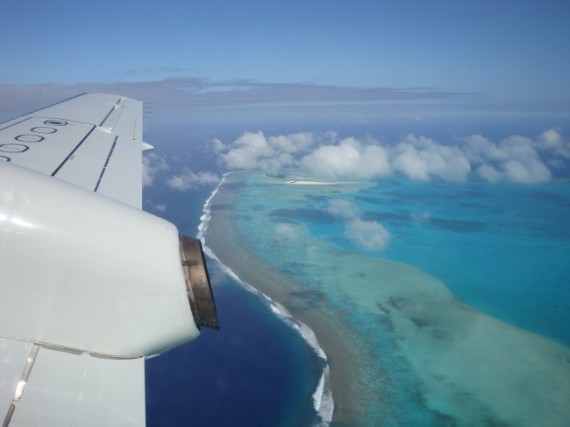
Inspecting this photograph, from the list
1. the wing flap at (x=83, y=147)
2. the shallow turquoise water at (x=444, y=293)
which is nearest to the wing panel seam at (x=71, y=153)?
the wing flap at (x=83, y=147)

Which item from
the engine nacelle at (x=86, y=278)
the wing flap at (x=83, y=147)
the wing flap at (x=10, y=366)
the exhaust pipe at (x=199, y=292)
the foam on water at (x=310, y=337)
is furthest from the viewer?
the foam on water at (x=310, y=337)

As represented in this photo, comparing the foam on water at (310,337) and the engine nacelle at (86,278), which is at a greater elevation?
the engine nacelle at (86,278)

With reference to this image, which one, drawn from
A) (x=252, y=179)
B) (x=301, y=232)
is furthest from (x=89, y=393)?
(x=252, y=179)

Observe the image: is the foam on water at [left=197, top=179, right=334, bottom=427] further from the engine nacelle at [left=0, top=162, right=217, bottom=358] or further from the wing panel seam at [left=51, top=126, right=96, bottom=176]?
the engine nacelle at [left=0, top=162, right=217, bottom=358]

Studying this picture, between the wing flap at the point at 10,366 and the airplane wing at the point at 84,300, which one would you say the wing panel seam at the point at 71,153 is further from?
the wing flap at the point at 10,366

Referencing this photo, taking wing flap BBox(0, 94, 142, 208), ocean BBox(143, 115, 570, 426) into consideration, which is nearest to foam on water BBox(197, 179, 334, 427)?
ocean BBox(143, 115, 570, 426)

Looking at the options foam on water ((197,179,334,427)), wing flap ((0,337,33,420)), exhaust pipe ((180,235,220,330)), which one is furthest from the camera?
foam on water ((197,179,334,427))
